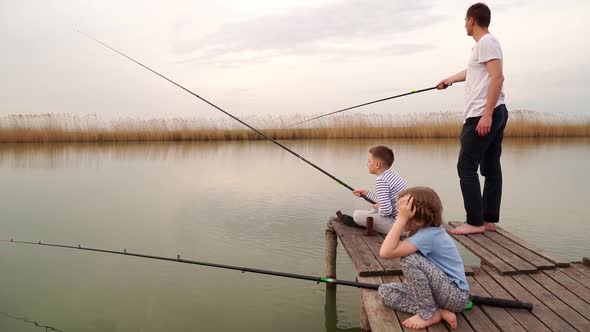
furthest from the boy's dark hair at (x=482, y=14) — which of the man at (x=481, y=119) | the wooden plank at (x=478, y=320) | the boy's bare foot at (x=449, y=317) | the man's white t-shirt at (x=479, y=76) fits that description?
the boy's bare foot at (x=449, y=317)

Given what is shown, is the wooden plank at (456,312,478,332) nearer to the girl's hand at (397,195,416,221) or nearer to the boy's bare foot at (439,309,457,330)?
the boy's bare foot at (439,309,457,330)

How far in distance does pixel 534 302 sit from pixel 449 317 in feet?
2.00

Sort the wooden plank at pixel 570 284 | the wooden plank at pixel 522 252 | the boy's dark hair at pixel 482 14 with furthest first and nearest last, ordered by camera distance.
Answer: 1. the boy's dark hair at pixel 482 14
2. the wooden plank at pixel 522 252
3. the wooden plank at pixel 570 284

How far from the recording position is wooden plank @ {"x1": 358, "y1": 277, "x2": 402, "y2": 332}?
2271 mm

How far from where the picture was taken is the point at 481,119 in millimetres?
3482

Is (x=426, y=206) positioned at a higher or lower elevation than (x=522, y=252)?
higher

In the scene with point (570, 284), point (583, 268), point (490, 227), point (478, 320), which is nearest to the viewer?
point (478, 320)

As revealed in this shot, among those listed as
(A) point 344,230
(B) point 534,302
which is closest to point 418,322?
(B) point 534,302

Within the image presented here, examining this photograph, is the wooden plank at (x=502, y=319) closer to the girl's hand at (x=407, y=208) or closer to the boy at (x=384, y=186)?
the girl's hand at (x=407, y=208)

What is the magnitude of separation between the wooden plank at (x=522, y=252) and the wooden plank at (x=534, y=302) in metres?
0.29

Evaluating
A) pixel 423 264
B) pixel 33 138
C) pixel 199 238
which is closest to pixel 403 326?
pixel 423 264

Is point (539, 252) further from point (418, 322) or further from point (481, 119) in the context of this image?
point (418, 322)

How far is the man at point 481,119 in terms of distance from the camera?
3.42m

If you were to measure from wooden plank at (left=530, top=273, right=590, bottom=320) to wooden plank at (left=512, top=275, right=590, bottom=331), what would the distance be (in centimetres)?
3
